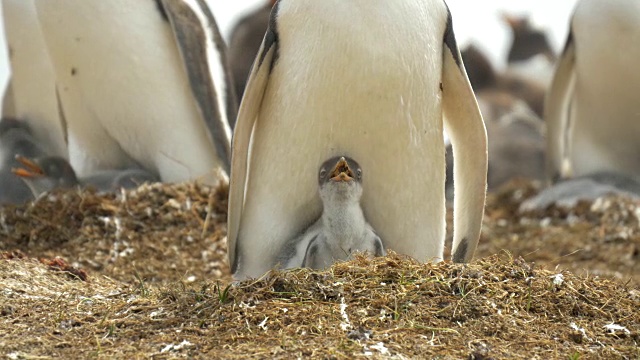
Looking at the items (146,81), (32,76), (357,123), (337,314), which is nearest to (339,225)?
(357,123)

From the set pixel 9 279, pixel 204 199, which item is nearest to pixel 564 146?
pixel 204 199

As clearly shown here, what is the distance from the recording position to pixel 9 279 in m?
5.36

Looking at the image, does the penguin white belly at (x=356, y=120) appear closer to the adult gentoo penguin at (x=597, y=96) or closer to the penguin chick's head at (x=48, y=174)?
the penguin chick's head at (x=48, y=174)

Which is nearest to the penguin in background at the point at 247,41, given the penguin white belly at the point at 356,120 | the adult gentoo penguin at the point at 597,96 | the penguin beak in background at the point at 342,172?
the adult gentoo penguin at the point at 597,96

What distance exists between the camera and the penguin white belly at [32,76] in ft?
27.9

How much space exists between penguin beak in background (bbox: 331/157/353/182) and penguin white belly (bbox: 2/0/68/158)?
387 centimetres

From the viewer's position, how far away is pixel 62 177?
7824mm

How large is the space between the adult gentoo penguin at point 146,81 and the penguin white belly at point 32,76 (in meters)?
0.78

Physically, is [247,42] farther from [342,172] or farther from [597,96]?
[342,172]

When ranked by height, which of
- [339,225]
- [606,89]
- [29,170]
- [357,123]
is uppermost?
[357,123]

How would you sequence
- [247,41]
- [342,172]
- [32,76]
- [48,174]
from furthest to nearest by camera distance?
[247,41] < [32,76] < [48,174] < [342,172]

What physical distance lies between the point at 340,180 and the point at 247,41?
7.05 m

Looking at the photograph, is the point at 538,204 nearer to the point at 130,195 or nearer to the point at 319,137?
the point at 130,195

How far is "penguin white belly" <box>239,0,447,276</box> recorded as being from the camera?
5301 mm
